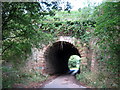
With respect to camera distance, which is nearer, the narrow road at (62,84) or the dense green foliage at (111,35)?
the dense green foliage at (111,35)

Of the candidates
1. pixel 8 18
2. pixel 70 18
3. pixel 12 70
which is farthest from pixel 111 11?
pixel 70 18

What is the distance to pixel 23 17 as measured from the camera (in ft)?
10.4

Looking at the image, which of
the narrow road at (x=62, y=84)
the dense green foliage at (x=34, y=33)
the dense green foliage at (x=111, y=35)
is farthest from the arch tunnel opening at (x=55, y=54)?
the dense green foliage at (x=111, y=35)

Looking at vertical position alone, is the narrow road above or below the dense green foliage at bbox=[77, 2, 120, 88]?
below

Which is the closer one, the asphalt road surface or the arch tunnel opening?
the asphalt road surface

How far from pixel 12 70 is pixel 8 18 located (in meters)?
2.09

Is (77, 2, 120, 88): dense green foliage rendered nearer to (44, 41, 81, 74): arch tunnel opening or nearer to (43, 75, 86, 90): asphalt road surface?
(43, 75, 86, 90): asphalt road surface

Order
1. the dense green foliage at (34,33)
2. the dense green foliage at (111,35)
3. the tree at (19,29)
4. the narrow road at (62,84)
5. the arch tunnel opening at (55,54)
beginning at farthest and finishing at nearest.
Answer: the arch tunnel opening at (55,54)
the narrow road at (62,84)
the dense green foliage at (111,35)
the dense green foliage at (34,33)
the tree at (19,29)

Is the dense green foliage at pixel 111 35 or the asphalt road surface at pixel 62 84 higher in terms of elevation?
the dense green foliage at pixel 111 35

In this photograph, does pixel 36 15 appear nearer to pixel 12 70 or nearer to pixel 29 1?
pixel 29 1

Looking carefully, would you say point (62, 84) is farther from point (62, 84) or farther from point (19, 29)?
point (19, 29)

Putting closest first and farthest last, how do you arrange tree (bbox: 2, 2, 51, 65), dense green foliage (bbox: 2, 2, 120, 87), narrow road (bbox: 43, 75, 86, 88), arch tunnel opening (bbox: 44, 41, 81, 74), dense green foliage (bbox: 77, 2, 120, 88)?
tree (bbox: 2, 2, 51, 65) → dense green foliage (bbox: 2, 2, 120, 87) → dense green foliage (bbox: 77, 2, 120, 88) → narrow road (bbox: 43, 75, 86, 88) → arch tunnel opening (bbox: 44, 41, 81, 74)

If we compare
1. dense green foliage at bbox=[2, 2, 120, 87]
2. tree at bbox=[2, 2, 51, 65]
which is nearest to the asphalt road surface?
dense green foliage at bbox=[2, 2, 120, 87]

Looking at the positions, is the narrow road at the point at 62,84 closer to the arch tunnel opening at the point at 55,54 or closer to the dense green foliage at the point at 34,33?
the dense green foliage at the point at 34,33
